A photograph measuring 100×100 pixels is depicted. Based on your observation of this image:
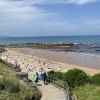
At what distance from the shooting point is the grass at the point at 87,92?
17.5m

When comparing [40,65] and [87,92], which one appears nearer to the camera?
[87,92]

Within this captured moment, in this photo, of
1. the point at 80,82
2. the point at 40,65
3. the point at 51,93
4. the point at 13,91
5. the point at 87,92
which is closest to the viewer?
the point at 13,91

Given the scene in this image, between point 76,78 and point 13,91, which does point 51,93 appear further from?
point 13,91

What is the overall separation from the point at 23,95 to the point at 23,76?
30.3 ft

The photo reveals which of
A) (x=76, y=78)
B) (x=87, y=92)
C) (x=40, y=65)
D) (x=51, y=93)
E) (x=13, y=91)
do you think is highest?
(x=13, y=91)

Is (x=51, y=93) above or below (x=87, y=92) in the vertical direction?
below

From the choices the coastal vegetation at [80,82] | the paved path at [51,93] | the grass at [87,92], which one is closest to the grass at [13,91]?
the paved path at [51,93]

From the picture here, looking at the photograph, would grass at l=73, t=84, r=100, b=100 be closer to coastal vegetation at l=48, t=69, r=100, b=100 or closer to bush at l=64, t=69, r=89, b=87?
coastal vegetation at l=48, t=69, r=100, b=100

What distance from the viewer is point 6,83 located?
17.0 meters

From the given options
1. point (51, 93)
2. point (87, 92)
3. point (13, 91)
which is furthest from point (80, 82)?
point (13, 91)

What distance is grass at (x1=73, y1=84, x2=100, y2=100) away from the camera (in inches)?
688

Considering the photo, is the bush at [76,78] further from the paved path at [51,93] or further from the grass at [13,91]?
the grass at [13,91]

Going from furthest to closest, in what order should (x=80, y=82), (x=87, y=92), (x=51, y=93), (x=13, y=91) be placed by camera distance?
(x=80, y=82) < (x=51, y=93) < (x=87, y=92) < (x=13, y=91)

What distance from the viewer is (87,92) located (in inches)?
745
